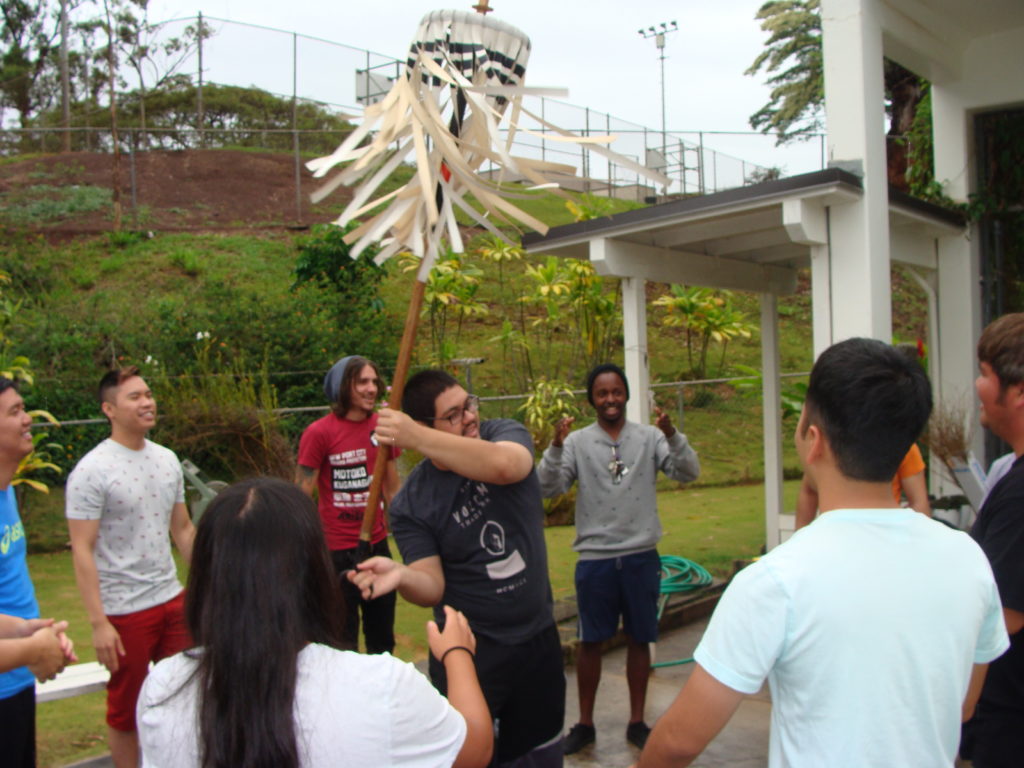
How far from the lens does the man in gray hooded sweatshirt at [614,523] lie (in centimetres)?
423

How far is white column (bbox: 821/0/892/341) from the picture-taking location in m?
4.80

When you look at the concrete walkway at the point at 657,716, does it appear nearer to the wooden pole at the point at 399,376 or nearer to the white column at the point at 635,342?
the white column at the point at 635,342

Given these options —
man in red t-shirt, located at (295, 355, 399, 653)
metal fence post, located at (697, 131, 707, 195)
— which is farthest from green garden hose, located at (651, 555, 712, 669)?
metal fence post, located at (697, 131, 707, 195)

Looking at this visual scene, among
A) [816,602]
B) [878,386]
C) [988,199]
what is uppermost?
[988,199]

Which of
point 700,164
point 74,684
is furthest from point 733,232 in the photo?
point 700,164

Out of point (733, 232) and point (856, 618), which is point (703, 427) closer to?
point (733, 232)

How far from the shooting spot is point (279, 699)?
56.2 inches

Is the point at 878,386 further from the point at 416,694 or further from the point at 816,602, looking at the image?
the point at 416,694

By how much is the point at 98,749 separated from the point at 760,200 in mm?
4404

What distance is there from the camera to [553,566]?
25.7ft

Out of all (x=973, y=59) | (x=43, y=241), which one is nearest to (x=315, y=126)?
(x=43, y=241)

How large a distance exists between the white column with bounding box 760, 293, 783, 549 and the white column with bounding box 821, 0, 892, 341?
7.03ft

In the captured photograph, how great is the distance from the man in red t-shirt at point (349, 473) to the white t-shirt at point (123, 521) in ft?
2.56

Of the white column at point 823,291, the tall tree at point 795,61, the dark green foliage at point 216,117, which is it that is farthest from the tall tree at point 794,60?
the white column at point 823,291
